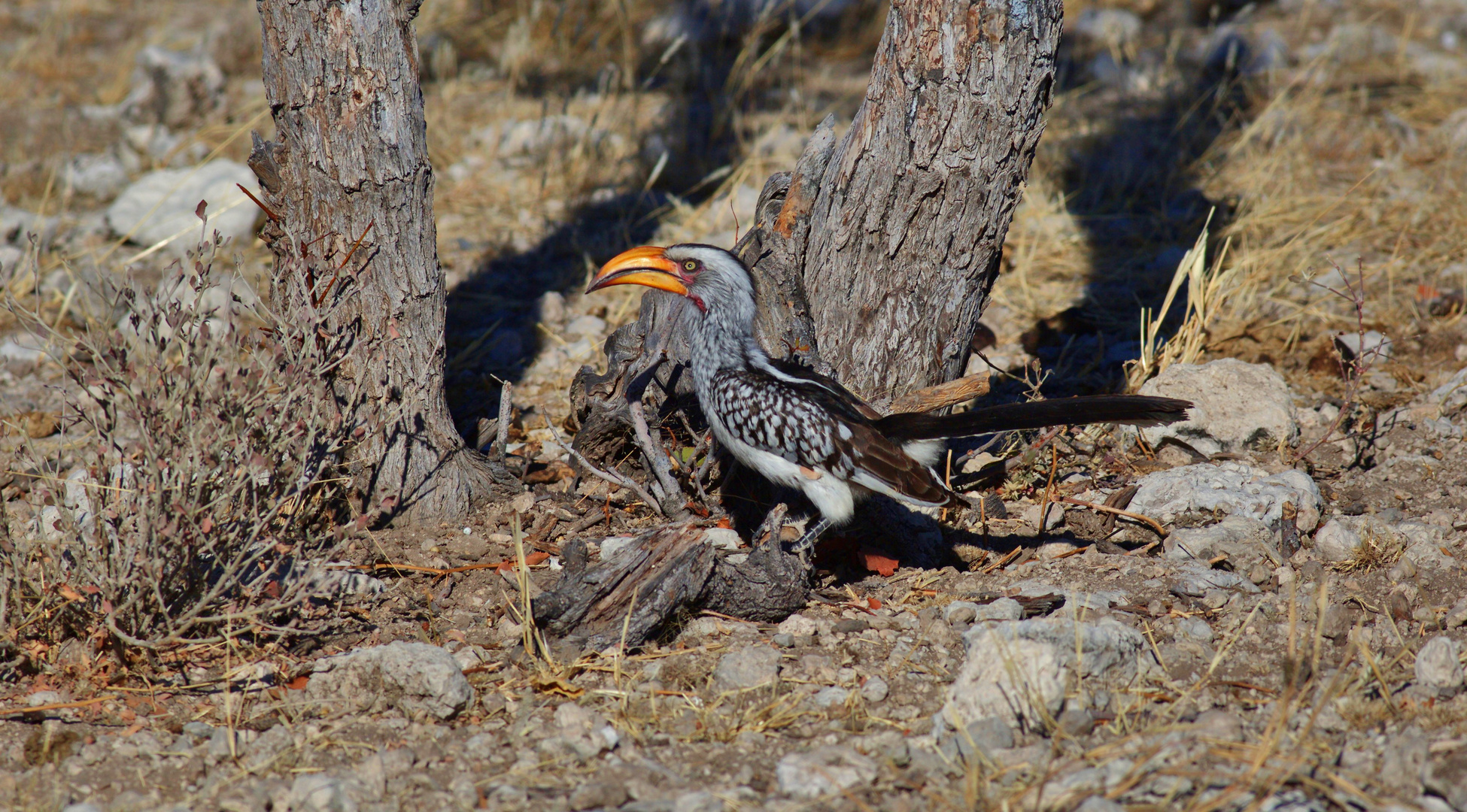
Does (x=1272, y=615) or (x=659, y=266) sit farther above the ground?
(x=659, y=266)

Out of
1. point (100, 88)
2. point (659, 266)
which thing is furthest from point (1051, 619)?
point (100, 88)

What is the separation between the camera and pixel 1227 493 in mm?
3672

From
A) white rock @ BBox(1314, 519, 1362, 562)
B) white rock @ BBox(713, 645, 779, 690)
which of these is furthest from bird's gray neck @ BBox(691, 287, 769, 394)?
white rock @ BBox(1314, 519, 1362, 562)

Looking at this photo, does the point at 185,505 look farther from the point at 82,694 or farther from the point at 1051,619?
the point at 1051,619

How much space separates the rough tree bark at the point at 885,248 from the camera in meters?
3.26

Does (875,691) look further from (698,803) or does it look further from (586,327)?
(586,327)

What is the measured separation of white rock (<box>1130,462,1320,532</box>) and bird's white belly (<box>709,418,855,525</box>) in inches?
43.8

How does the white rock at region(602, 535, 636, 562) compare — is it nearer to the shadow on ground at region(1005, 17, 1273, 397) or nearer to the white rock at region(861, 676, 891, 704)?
the white rock at region(861, 676, 891, 704)

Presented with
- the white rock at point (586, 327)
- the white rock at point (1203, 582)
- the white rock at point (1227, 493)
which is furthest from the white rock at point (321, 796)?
the white rock at point (586, 327)

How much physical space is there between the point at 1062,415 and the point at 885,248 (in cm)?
84

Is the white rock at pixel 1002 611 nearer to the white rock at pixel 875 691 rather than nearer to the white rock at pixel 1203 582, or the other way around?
the white rock at pixel 875 691

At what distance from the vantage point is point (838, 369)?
381 centimetres

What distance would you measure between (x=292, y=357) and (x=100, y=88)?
17.9 feet

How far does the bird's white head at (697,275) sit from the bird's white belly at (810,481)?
53 cm
